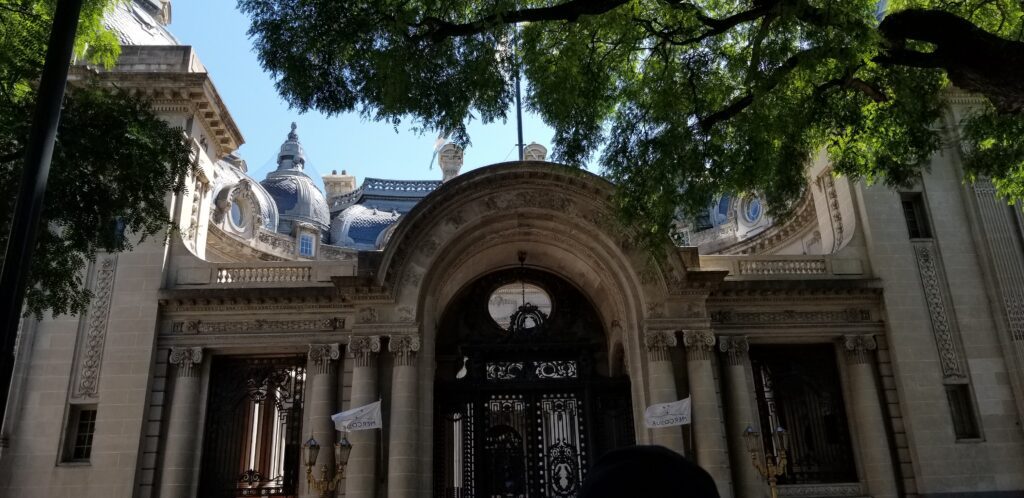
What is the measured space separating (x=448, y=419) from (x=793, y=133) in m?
10.8

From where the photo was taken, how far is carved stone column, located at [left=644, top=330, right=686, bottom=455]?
1664cm

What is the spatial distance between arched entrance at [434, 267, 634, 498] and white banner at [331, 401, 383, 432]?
3.08 m

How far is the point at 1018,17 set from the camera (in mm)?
14172

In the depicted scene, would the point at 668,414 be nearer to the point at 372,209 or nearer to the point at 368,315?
the point at 368,315

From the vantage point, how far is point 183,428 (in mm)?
17250

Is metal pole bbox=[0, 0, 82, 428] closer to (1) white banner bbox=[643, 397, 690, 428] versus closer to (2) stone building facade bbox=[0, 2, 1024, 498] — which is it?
(2) stone building facade bbox=[0, 2, 1024, 498]

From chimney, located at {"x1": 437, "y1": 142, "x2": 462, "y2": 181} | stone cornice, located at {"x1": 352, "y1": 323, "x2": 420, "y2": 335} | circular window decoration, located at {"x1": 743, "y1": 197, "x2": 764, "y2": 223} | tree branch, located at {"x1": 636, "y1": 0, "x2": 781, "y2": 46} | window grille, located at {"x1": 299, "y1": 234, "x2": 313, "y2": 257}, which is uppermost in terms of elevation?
chimney, located at {"x1": 437, "y1": 142, "x2": 462, "y2": 181}

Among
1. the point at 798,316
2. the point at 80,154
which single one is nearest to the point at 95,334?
the point at 80,154

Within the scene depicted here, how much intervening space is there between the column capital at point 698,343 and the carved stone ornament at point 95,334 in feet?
44.8

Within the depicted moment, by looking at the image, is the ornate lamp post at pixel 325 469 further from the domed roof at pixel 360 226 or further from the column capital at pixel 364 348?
the domed roof at pixel 360 226

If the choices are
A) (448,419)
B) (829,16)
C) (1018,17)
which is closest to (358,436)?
(448,419)

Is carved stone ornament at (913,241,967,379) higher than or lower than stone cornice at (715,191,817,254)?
lower

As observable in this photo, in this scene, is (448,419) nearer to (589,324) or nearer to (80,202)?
(589,324)

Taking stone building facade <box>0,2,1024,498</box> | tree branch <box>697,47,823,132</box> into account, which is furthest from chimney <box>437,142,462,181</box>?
tree branch <box>697,47,823,132</box>
